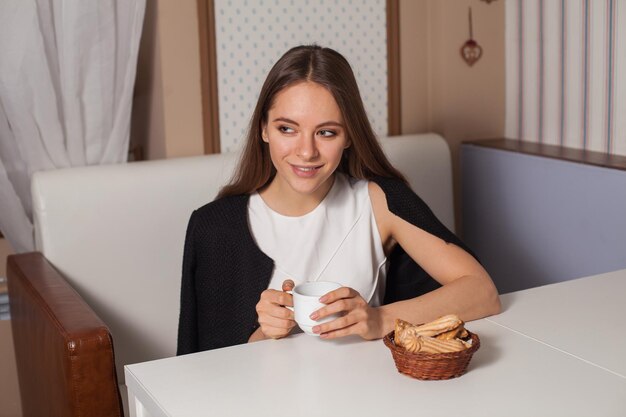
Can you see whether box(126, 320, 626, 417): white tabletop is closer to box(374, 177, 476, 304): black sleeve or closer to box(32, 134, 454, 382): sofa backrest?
box(374, 177, 476, 304): black sleeve

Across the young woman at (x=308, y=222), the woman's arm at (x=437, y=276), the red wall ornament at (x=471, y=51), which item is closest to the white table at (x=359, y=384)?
the woman's arm at (x=437, y=276)

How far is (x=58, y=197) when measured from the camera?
2162 mm

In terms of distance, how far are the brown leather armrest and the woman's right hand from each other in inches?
14.4

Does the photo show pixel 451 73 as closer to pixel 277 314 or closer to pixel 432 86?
pixel 432 86

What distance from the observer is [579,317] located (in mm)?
1556

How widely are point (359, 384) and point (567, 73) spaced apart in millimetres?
1638

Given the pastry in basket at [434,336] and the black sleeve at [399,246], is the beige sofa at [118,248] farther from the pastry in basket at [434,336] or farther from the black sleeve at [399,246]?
the pastry in basket at [434,336]

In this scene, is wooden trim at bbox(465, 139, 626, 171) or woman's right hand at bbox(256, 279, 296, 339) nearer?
woman's right hand at bbox(256, 279, 296, 339)

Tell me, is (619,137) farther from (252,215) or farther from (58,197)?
(58,197)

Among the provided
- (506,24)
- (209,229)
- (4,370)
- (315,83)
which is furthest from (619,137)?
(4,370)

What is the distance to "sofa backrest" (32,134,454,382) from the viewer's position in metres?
2.17

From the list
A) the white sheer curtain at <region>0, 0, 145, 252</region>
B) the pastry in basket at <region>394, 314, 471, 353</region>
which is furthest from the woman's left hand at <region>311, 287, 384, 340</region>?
the white sheer curtain at <region>0, 0, 145, 252</region>

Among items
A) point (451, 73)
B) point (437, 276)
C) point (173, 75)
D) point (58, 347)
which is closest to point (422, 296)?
point (437, 276)

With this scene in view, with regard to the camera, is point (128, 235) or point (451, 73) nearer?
point (128, 235)
